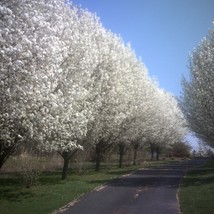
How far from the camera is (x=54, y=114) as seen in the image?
20297mm

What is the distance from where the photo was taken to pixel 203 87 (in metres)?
34.9

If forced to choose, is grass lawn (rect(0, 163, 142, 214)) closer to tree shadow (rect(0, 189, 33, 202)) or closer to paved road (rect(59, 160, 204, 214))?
tree shadow (rect(0, 189, 33, 202))

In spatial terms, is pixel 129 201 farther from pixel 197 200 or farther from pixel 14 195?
pixel 14 195

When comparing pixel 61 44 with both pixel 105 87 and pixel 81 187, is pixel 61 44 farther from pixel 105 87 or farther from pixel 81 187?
pixel 105 87

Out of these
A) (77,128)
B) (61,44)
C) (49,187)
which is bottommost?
(49,187)

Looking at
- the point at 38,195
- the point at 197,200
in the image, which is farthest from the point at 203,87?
the point at 38,195

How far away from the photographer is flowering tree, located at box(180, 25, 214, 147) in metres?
34.2

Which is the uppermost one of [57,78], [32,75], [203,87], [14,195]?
[203,87]

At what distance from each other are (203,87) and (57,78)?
18.9 meters

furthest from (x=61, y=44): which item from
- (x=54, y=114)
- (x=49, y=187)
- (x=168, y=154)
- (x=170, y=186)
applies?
(x=168, y=154)

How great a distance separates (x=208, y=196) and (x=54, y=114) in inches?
398

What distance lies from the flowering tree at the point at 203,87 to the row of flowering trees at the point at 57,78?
6898mm

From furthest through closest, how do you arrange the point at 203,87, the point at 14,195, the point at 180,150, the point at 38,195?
the point at 180,150 < the point at 203,87 < the point at 38,195 < the point at 14,195

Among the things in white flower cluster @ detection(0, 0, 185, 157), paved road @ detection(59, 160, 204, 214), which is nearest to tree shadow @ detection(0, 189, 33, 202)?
white flower cluster @ detection(0, 0, 185, 157)
